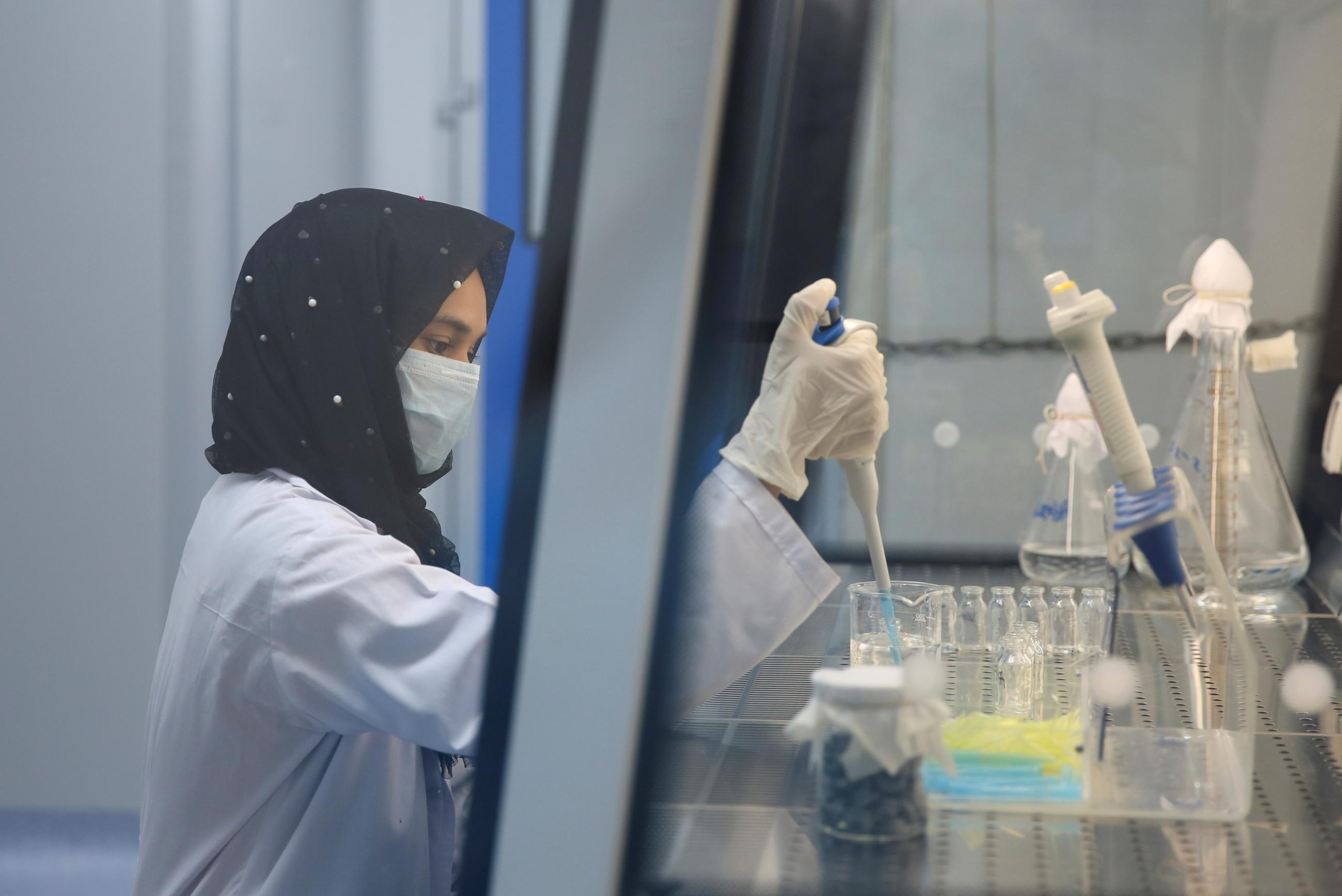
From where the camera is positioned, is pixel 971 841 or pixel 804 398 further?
pixel 804 398

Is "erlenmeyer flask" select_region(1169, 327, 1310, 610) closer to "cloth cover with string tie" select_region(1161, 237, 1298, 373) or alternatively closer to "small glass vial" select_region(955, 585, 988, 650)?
"cloth cover with string tie" select_region(1161, 237, 1298, 373)

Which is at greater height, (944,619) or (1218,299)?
(1218,299)

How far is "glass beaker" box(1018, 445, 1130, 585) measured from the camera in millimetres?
1229

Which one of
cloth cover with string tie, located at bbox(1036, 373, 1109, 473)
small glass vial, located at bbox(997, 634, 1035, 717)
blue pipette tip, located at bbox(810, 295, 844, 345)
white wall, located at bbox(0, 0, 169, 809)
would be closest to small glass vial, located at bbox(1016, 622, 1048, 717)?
small glass vial, located at bbox(997, 634, 1035, 717)

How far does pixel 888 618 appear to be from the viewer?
823 millimetres

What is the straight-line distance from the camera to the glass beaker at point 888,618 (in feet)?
2.65

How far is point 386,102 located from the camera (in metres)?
2.12

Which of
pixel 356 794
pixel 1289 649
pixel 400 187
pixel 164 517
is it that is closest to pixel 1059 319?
pixel 1289 649

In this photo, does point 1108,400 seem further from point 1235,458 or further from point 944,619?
point 1235,458

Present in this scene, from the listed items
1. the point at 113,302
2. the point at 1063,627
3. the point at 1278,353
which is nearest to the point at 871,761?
the point at 1063,627

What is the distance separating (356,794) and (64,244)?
1.49 m

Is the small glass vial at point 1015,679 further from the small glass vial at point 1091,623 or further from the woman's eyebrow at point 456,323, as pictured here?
the woman's eyebrow at point 456,323

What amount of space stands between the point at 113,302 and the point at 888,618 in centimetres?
173

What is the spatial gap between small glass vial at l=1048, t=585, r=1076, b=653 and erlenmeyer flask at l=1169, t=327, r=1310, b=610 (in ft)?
1.12
